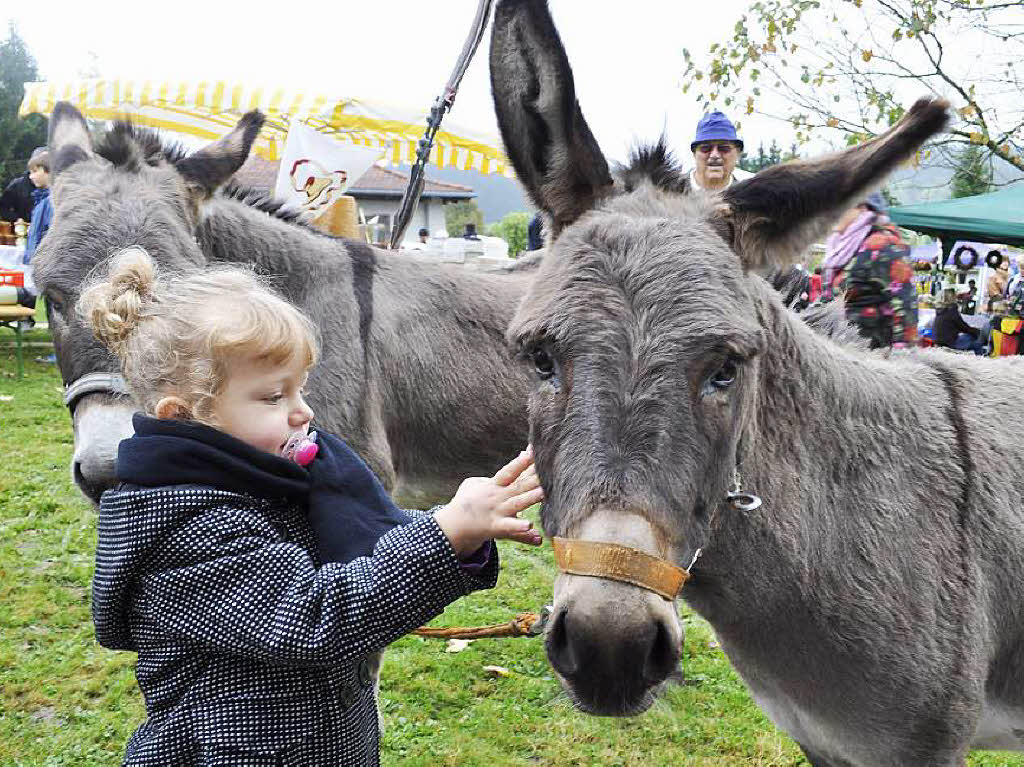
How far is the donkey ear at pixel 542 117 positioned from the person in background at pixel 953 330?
10444mm

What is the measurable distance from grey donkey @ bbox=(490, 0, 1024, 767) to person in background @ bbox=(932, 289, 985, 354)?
31.9 ft

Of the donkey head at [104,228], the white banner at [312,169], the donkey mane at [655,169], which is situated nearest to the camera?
the donkey mane at [655,169]

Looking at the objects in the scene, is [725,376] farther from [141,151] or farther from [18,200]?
[18,200]

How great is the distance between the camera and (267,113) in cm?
845

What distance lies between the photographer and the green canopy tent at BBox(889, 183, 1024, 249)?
1227cm

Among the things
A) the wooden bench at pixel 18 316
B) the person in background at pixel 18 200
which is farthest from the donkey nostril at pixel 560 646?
the person in background at pixel 18 200

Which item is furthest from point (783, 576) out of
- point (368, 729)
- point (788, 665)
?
point (368, 729)

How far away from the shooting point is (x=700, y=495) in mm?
1605

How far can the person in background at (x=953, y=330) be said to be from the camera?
10812mm

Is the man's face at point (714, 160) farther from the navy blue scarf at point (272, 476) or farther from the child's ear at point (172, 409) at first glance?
the child's ear at point (172, 409)

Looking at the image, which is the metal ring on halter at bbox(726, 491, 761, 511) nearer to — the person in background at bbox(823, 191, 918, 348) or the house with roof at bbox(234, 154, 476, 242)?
the person in background at bbox(823, 191, 918, 348)

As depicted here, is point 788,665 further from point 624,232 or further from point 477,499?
point 624,232

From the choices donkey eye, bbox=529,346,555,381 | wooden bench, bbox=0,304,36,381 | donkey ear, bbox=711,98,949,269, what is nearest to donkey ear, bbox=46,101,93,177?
donkey eye, bbox=529,346,555,381

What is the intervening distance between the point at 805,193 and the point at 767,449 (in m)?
0.64
